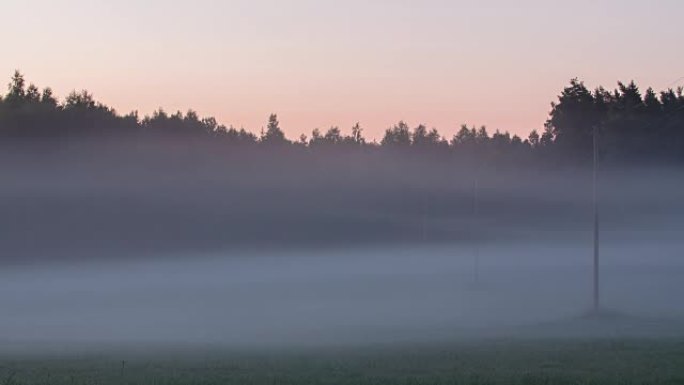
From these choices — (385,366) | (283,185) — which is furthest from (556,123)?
(385,366)

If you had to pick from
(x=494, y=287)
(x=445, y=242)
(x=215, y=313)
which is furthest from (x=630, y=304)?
(x=445, y=242)

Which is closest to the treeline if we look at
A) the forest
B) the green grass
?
the forest

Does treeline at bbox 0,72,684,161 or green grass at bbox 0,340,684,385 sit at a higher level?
treeline at bbox 0,72,684,161

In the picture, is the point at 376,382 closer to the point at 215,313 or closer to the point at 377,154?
the point at 215,313

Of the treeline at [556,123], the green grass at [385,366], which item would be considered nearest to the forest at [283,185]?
the treeline at [556,123]

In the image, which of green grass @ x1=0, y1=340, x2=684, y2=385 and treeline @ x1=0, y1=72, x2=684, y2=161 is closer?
green grass @ x1=0, y1=340, x2=684, y2=385

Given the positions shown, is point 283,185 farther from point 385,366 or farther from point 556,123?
point 385,366

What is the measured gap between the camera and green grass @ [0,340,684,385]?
18781mm

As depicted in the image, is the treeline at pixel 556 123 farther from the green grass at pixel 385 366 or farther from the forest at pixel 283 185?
the green grass at pixel 385 366

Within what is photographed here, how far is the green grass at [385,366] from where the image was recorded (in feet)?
61.6

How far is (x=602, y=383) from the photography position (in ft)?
58.0

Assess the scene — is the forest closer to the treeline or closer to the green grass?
the treeline

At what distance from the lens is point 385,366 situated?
2284 cm

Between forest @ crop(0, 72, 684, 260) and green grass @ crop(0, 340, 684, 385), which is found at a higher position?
forest @ crop(0, 72, 684, 260)
